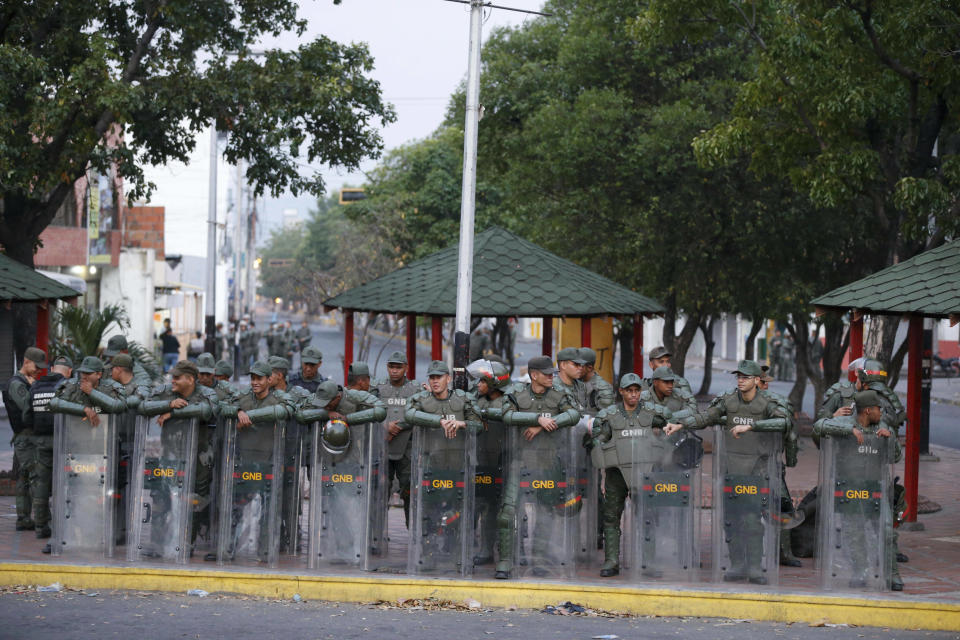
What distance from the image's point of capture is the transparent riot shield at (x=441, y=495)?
9.50 metres

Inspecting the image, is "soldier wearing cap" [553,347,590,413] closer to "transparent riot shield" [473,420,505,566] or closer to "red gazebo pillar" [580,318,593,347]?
"transparent riot shield" [473,420,505,566]

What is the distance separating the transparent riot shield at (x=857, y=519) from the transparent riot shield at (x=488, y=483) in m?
2.53

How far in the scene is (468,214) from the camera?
12352 millimetres

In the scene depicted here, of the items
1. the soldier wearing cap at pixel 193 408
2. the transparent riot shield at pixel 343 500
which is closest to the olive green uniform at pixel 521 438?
the transparent riot shield at pixel 343 500

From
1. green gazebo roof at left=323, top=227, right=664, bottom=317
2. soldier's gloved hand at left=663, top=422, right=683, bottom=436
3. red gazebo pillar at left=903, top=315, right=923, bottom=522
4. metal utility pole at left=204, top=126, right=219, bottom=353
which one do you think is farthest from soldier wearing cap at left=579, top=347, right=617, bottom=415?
metal utility pole at left=204, top=126, right=219, bottom=353

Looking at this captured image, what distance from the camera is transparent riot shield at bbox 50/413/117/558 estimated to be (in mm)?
9859

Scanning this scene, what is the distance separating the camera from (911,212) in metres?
14.6

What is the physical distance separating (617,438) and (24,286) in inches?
270

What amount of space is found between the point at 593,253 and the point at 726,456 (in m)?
15.0

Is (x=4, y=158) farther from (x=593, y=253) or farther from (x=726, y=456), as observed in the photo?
(x=593, y=253)

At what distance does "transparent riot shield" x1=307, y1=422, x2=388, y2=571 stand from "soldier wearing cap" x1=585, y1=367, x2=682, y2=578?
1752 millimetres

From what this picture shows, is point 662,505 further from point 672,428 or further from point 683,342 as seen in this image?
point 683,342

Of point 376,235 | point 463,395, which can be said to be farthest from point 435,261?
point 376,235

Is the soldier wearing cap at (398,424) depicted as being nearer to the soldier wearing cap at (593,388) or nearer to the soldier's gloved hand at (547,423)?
the soldier's gloved hand at (547,423)
